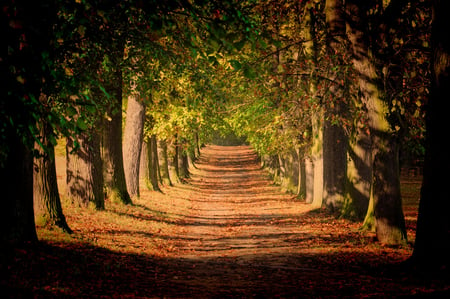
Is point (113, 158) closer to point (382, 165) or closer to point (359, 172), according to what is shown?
point (359, 172)

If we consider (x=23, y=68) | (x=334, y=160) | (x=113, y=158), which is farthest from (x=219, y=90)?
(x=334, y=160)

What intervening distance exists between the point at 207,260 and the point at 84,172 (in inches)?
248

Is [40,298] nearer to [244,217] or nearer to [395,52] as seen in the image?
[395,52]

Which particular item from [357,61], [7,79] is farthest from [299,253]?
[7,79]

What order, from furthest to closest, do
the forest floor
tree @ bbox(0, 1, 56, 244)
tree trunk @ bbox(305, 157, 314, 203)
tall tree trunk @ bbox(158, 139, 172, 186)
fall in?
1. tall tree trunk @ bbox(158, 139, 172, 186)
2. tree trunk @ bbox(305, 157, 314, 203)
3. the forest floor
4. tree @ bbox(0, 1, 56, 244)

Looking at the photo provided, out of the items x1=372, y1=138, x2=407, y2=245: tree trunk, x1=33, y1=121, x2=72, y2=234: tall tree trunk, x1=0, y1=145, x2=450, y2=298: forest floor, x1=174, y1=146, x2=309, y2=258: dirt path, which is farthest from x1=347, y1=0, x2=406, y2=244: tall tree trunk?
x1=33, y1=121, x2=72, y2=234: tall tree trunk

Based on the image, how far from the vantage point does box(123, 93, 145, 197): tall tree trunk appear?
24609 millimetres

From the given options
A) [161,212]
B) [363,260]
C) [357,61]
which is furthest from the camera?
[161,212]

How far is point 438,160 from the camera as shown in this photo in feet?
32.5

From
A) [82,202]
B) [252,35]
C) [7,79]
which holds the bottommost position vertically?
[82,202]

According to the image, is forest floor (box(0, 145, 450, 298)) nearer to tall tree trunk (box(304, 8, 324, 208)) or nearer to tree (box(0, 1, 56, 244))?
tall tree trunk (box(304, 8, 324, 208))

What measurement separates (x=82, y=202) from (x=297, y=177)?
18.6 meters

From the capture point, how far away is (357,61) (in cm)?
1508

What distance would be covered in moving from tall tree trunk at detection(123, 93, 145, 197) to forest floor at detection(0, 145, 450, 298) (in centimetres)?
216
